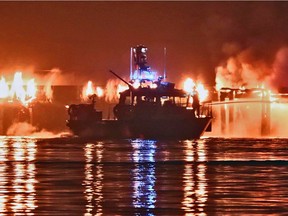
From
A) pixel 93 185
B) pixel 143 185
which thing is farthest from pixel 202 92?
pixel 93 185

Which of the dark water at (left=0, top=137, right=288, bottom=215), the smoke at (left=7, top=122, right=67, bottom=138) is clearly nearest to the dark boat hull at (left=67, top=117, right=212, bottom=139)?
the smoke at (left=7, top=122, right=67, bottom=138)

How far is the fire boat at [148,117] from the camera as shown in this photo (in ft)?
307

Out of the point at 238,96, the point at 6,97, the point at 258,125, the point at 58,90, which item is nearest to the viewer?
the point at 258,125

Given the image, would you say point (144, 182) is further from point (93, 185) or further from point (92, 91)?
point (92, 91)

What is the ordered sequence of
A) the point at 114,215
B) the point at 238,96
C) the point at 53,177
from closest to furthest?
the point at 114,215 → the point at 53,177 → the point at 238,96

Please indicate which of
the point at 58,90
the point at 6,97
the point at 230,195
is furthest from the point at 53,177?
the point at 58,90

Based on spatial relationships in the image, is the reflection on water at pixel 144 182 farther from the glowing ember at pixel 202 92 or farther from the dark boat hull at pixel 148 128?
the glowing ember at pixel 202 92

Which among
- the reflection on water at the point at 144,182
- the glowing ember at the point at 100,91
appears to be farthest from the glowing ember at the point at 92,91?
the reflection on water at the point at 144,182

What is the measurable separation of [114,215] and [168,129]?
216 ft

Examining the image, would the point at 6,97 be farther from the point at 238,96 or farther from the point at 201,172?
the point at 201,172

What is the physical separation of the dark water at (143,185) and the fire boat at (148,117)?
38890mm

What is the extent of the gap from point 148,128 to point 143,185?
57.8m

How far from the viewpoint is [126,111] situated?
9512 cm

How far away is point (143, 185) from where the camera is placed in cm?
3644
